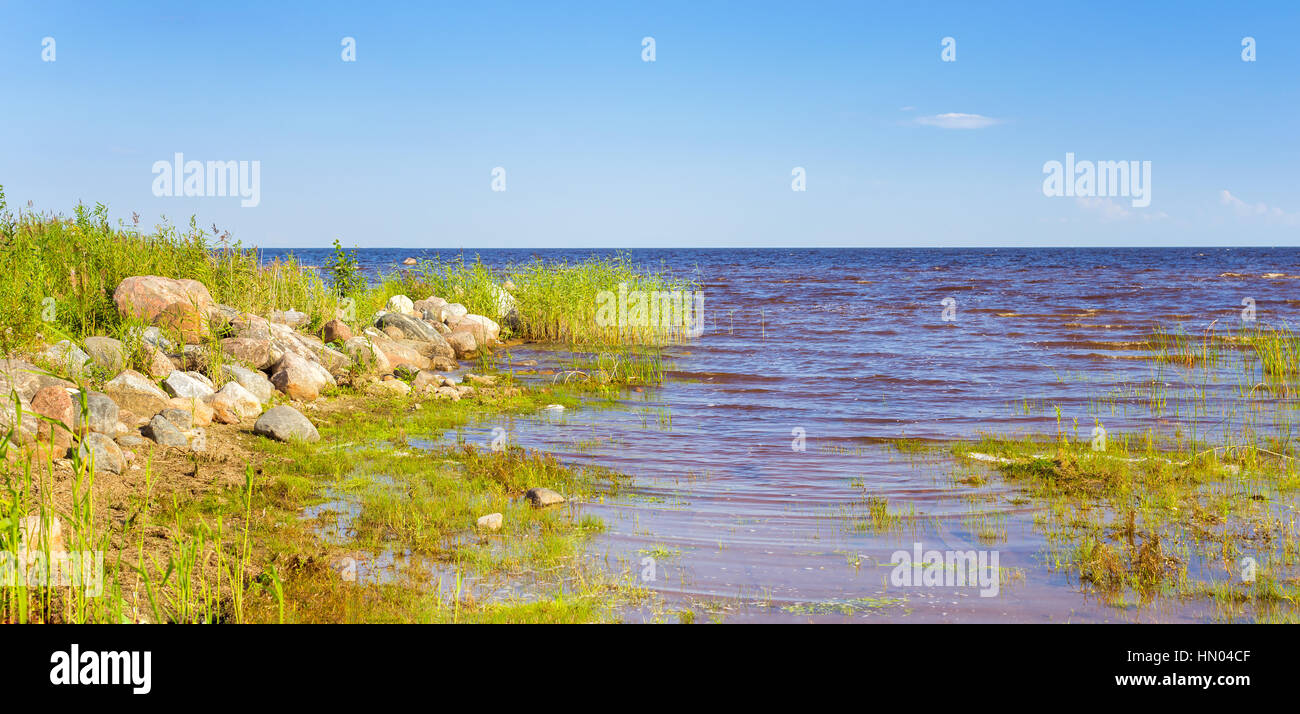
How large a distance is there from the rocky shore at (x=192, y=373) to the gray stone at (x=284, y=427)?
0.01m

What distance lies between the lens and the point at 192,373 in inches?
431

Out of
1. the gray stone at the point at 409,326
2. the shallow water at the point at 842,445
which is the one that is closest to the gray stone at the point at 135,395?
the shallow water at the point at 842,445

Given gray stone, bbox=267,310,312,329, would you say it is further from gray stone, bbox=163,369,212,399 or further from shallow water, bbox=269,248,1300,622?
shallow water, bbox=269,248,1300,622

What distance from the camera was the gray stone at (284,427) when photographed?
31.1 feet

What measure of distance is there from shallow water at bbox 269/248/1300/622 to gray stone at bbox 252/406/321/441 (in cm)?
A: 185

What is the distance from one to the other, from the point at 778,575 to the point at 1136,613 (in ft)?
7.06

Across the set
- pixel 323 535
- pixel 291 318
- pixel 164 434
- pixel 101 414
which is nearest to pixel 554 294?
pixel 291 318

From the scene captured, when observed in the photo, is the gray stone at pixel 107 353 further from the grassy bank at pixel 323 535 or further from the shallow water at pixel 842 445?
the shallow water at pixel 842 445

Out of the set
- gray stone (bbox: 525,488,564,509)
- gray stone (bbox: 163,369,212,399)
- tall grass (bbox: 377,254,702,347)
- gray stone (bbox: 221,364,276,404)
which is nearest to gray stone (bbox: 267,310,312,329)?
gray stone (bbox: 221,364,276,404)

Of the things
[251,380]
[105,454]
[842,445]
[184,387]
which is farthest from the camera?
[251,380]

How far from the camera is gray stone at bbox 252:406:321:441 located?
9.47 metres

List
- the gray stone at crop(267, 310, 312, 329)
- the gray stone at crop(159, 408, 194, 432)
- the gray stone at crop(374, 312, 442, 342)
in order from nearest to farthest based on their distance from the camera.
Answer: the gray stone at crop(159, 408, 194, 432)
the gray stone at crop(267, 310, 312, 329)
the gray stone at crop(374, 312, 442, 342)

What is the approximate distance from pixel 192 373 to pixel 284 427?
2.27m

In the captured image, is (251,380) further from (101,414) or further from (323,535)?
(323,535)
